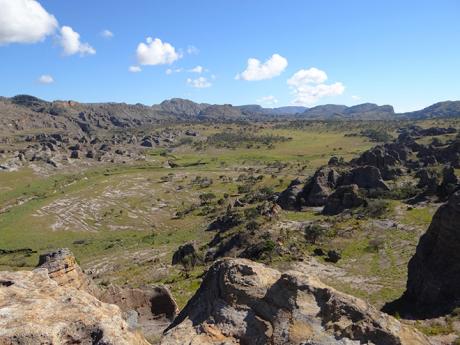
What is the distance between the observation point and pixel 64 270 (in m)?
24.8

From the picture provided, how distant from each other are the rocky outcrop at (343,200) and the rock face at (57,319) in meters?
61.7

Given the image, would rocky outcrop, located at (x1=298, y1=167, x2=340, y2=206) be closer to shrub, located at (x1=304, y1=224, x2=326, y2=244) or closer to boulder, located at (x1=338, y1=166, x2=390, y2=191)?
boulder, located at (x1=338, y1=166, x2=390, y2=191)

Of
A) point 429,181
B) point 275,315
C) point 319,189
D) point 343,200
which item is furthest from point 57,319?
point 429,181

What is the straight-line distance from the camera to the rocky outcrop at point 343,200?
7243 centimetres

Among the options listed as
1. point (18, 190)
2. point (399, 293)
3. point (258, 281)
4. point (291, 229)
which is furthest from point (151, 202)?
point (258, 281)

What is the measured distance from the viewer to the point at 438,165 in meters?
102

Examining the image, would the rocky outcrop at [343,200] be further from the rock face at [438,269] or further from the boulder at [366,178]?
the rock face at [438,269]

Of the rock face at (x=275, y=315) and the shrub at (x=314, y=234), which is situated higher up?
the rock face at (x=275, y=315)

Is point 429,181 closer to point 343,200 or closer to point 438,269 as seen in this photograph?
point 343,200

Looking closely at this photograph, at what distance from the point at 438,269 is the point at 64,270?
25.3 metres

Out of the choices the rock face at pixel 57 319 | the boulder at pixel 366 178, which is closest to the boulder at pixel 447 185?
the boulder at pixel 366 178

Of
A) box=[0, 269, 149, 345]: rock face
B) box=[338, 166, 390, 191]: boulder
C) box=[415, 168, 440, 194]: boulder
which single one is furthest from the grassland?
box=[0, 269, 149, 345]: rock face

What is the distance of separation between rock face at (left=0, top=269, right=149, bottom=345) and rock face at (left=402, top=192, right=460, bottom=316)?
931 inches

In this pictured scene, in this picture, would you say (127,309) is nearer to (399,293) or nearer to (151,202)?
(399,293)
